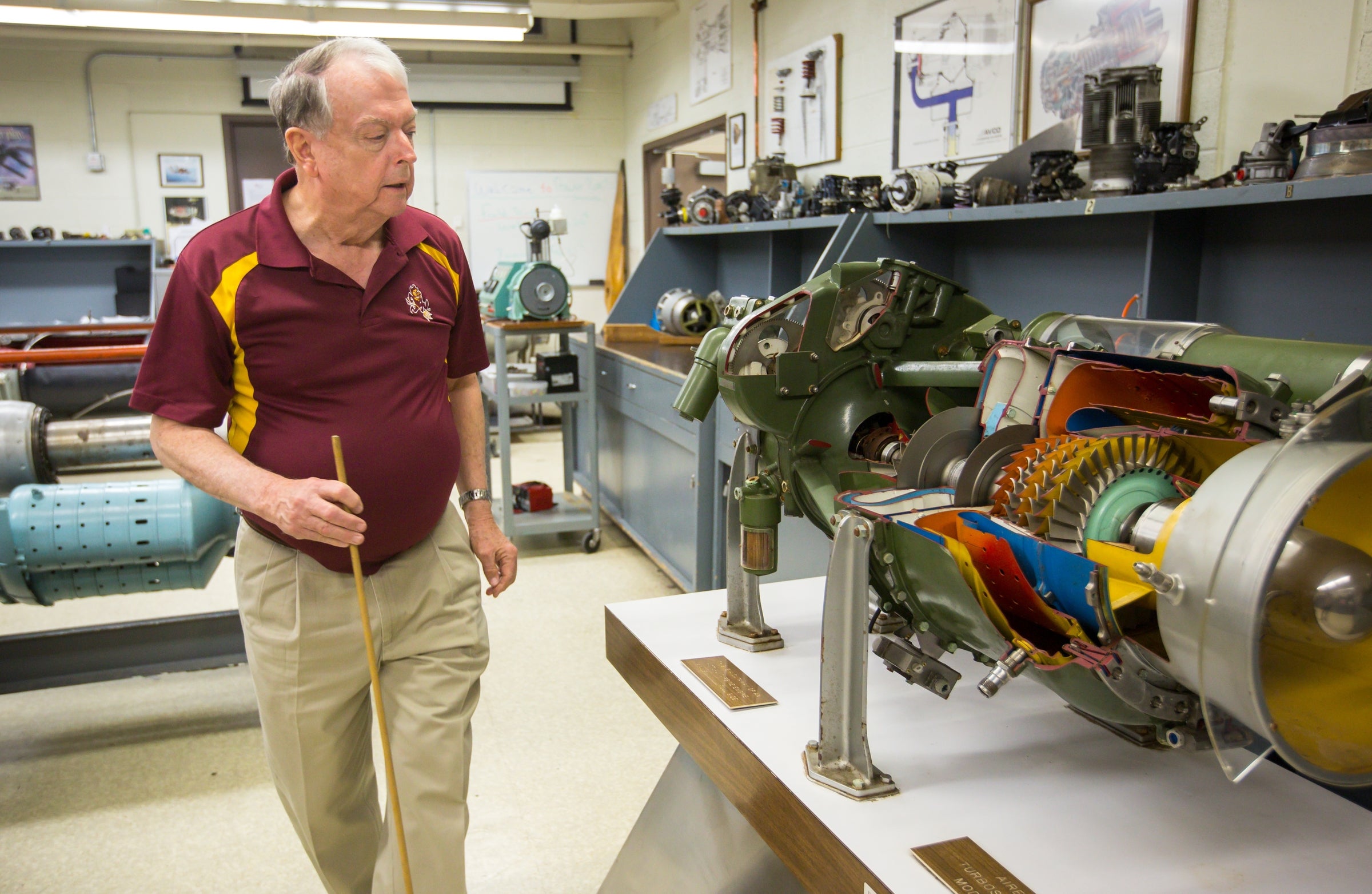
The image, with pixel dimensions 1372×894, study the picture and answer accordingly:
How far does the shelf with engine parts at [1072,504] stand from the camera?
2.23 ft

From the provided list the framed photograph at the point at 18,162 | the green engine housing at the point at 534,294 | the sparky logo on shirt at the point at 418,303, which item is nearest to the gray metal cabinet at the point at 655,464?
the green engine housing at the point at 534,294

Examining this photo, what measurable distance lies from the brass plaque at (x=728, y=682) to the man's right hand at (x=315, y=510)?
49 cm

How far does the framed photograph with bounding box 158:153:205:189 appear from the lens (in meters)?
6.82

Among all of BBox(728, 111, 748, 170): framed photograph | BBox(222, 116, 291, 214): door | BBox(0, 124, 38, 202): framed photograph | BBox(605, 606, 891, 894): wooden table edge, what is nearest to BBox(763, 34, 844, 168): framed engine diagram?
BBox(728, 111, 748, 170): framed photograph

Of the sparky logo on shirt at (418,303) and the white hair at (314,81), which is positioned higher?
the white hair at (314,81)

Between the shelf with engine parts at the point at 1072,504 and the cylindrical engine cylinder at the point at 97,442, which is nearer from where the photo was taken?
the shelf with engine parts at the point at 1072,504

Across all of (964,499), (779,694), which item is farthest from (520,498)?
(964,499)

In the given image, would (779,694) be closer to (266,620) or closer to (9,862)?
(266,620)

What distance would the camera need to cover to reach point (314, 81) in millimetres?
1259

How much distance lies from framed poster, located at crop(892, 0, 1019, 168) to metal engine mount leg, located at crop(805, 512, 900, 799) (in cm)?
229

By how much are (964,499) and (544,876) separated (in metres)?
1.42

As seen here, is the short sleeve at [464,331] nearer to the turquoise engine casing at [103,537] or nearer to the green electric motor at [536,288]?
the turquoise engine casing at [103,537]

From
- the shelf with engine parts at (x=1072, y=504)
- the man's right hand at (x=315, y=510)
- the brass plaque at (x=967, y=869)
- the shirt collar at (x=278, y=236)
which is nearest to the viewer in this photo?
the shelf with engine parts at (x=1072, y=504)

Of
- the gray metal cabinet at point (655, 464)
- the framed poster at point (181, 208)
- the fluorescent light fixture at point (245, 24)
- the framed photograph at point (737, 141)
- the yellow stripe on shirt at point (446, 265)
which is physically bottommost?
the gray metal cabinet at point (655, 464)
